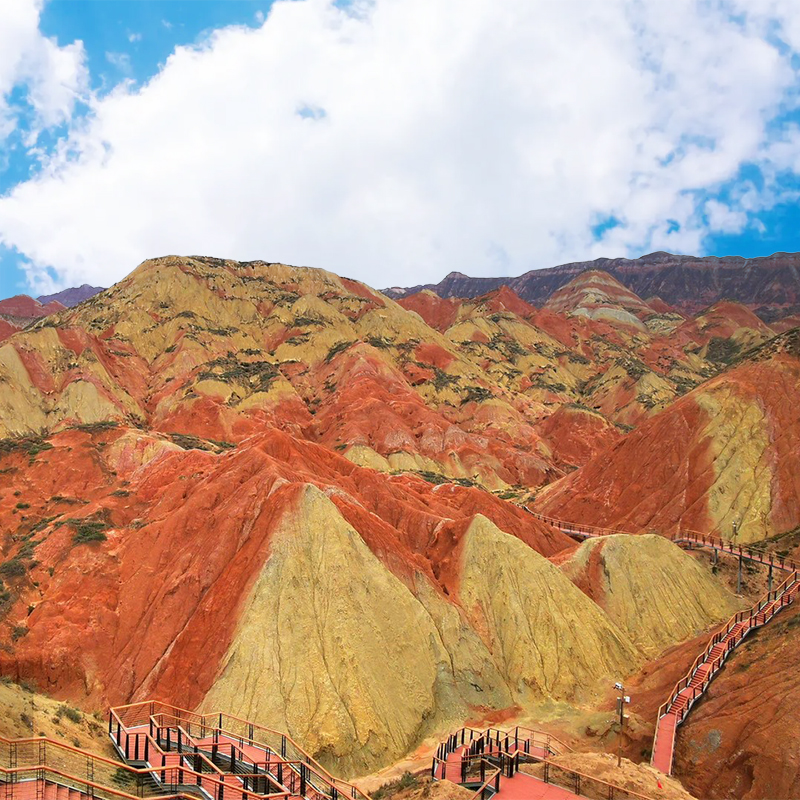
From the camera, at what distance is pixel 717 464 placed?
224ft

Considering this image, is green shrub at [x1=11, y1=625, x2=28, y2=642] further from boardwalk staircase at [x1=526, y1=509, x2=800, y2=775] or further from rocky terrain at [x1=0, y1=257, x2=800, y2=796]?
boardwalk staircase at [x1=526, y1=509, x2=800, y2=775]

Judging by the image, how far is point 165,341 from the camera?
135125mm

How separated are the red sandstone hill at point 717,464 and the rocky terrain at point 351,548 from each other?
9.9 inches

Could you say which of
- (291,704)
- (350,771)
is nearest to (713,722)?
(350,771)

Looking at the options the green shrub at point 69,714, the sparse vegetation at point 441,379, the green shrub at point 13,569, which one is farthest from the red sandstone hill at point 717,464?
the green shrub at point 69,714

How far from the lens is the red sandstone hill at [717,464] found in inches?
2520

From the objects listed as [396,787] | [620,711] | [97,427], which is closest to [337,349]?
[97,427]

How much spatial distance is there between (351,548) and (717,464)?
44600 mm

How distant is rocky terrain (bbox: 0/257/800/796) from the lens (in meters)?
34.5

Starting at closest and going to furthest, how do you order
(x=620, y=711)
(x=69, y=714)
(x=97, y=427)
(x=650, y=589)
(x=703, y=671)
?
1. (x=69, y=714)
2. (x=620, y=711)
3. (x=703, y=671)
4. (x=650, y=589)
5. (x=97, y=427)

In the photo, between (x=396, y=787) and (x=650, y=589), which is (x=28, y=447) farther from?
(x=650, y=589)

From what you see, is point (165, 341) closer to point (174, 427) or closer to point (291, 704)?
point (174, 427)

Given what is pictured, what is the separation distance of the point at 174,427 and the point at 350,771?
270ft

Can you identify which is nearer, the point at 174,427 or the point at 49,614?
the point at 49,614
